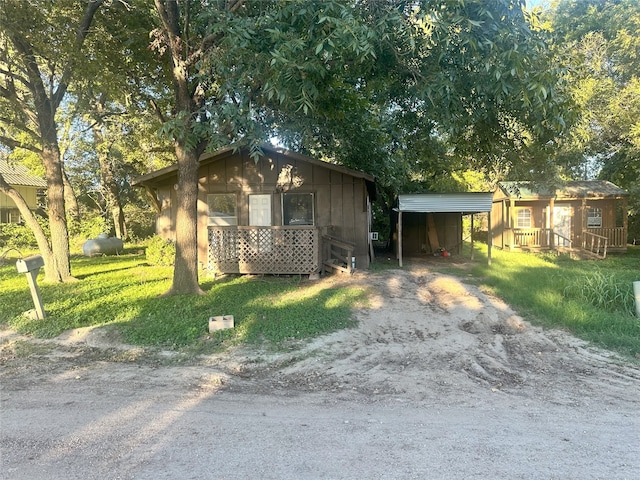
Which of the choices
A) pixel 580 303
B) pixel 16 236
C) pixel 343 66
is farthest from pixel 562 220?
pixel 16 236

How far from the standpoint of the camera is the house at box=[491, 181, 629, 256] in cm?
1998

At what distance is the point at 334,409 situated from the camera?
12.9ft

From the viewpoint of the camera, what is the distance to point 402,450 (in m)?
3.13

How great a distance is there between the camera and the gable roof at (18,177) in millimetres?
26594

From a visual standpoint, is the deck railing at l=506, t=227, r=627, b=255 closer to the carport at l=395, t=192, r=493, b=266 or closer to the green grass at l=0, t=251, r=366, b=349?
the carport at l=395, t=192, r=493, b=266

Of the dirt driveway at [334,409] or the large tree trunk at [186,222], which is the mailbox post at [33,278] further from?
the large tree trunk at [186,222]

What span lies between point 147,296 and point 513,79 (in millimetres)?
7448

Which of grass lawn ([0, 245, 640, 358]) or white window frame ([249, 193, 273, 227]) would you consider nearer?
grass lawn ([0, 245, 640, 358])

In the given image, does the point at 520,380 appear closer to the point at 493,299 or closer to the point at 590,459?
the point at 590,459

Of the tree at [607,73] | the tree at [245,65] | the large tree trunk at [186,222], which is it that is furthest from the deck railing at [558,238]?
the large tree trunk at [186,222]

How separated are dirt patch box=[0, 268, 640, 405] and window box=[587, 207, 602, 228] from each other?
1674 centimetres

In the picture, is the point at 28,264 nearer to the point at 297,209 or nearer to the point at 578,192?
the point at 297,209

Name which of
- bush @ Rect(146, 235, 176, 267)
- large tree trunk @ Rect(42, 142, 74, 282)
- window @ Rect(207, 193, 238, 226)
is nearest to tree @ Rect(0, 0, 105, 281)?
large tree trunk @ Rect(42, 142, 74, 282)

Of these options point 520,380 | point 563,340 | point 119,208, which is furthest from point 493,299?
point 119,208
